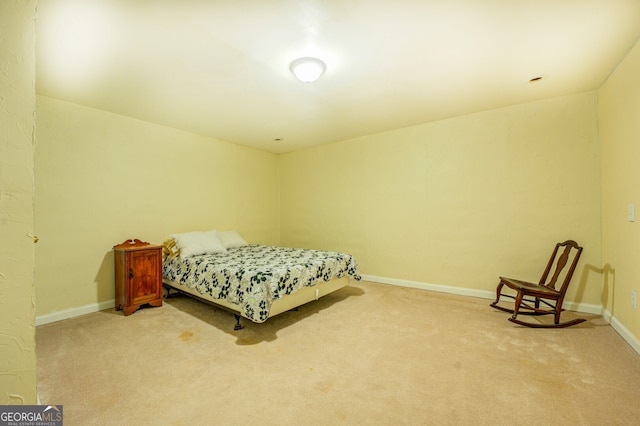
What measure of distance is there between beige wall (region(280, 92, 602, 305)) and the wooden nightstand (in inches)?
106

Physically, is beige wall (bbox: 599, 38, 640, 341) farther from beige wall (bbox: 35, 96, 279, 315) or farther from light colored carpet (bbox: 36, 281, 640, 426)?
beige wall (bbox: 35, 96, 279, 315)

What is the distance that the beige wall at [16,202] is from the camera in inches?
43.0

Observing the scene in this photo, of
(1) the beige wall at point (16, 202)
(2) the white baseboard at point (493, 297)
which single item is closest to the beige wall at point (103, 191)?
(1) the beige wall at point (16, 202)

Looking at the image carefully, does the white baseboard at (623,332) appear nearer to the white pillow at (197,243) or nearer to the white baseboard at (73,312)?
the white pillow at (197,243)

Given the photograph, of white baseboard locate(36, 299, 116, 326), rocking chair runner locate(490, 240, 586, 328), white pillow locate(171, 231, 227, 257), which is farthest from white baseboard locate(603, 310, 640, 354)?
white baseboard locate(36, 299, 116, 326)

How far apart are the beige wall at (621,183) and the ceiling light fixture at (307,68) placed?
243 centimetres

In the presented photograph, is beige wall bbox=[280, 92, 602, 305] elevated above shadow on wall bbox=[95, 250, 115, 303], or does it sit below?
above

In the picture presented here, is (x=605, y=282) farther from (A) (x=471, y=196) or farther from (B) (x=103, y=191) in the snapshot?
(B) (x=103, y=191)

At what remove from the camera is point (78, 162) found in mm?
3047

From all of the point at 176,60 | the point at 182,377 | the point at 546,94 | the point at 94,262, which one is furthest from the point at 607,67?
the point at 94,262

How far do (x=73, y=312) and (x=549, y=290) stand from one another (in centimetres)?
497

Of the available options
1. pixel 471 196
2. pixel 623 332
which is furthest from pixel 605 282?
pixel 471 196

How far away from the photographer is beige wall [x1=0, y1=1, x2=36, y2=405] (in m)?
1.09

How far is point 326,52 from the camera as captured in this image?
6.93 feet
